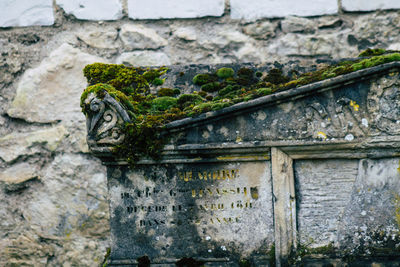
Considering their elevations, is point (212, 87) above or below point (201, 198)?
above

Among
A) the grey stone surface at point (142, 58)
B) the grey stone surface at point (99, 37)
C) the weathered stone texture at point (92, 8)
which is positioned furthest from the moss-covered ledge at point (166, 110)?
the weathered stone texture at point (92, 8)

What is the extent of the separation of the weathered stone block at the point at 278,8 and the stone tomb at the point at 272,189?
4.69 feet

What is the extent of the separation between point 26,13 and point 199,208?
7.22 ft

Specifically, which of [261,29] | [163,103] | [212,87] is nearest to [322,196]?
[212,87]

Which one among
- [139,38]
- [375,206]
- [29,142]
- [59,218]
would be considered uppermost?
[139,38]

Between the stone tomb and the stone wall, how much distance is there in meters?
1.16

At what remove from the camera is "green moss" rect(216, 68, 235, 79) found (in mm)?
2430

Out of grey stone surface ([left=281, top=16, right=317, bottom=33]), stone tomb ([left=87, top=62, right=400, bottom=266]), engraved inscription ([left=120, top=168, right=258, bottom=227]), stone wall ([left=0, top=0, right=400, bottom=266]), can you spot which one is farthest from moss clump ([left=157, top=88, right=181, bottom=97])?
grey stone surface ([left=281, top=16, right=317, bottom=33])

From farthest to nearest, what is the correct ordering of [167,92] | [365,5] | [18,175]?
1. [365,5]
2. [18,175]
3. [167,92]

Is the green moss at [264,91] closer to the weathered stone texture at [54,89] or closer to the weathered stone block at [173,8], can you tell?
the weathered stone block at [173,8]

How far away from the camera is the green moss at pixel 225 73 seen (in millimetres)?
2430

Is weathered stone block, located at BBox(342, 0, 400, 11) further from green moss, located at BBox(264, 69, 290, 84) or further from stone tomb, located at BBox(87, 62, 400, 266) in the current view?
stone tomb, located at BBox(87, 62, 400, 266)

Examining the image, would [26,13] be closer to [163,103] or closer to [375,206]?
[163,103]

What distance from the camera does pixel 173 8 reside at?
10.4ft
